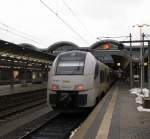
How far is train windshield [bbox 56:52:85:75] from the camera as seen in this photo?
13.0 metres

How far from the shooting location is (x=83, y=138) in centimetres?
729

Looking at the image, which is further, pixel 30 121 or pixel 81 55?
pixel 81 55

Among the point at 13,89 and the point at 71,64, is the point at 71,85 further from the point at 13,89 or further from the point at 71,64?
Answer: the point at 13,89

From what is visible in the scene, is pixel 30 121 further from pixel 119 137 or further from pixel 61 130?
pixel 119 137

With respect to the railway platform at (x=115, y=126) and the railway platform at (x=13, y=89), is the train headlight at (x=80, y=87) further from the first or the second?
the railway platform at (x=13, y=89)

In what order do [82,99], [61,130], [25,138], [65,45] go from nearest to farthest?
[25,138] < [61,130] < [82,99] < [65,45]

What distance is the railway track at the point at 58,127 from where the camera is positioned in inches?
396

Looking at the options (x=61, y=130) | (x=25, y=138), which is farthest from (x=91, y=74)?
(x=25, y=138)

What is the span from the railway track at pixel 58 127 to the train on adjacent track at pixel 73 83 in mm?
650

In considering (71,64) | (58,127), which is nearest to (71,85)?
(71,64)

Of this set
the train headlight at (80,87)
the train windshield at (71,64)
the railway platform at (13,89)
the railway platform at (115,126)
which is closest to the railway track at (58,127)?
the railway platform at (115,126)

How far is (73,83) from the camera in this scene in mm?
12508

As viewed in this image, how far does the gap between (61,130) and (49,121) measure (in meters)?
1.42

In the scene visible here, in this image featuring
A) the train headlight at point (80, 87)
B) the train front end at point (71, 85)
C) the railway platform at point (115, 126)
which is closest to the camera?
the railway platform at point (115, 126)
